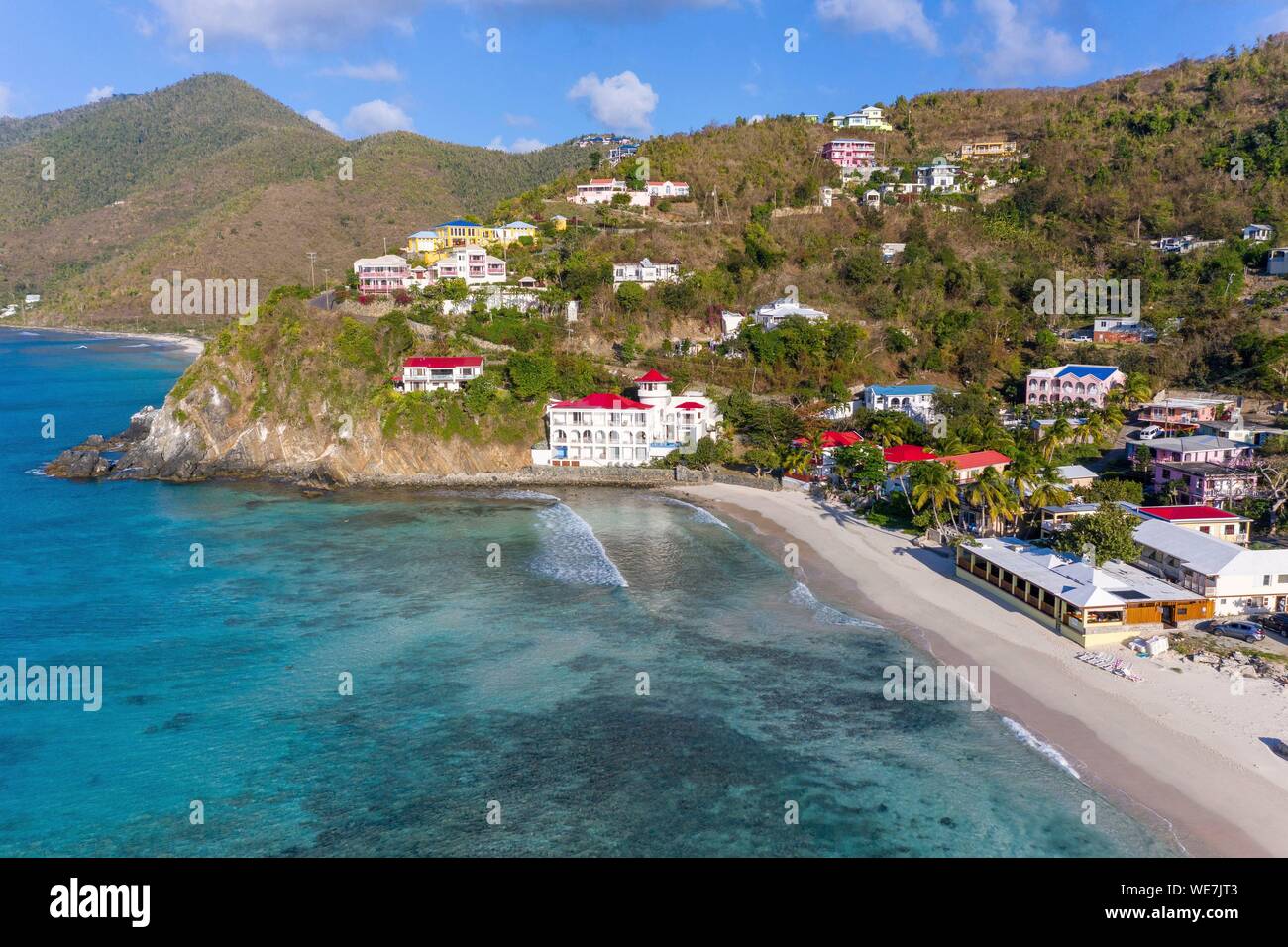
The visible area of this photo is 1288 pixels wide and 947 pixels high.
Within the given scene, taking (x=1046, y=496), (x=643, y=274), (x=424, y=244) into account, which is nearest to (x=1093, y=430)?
(x=1046, y=496)

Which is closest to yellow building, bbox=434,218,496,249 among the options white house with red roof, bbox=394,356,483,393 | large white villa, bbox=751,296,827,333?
white house with red roof, bbox=394,356,483,393

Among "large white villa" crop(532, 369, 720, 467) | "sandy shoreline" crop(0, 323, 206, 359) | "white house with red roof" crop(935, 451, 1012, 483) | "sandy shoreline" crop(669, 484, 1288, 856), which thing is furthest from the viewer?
"sandy shoreline" crop(0, 323, 206, 359)

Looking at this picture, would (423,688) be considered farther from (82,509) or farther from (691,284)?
(691,284)

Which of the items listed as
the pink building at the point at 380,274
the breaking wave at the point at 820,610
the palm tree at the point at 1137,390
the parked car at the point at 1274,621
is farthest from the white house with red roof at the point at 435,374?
the parked car at the point at 1274,621

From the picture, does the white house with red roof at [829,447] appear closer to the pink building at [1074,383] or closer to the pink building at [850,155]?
the pink building at [1074,383]

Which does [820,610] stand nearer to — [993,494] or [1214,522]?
[993,494]

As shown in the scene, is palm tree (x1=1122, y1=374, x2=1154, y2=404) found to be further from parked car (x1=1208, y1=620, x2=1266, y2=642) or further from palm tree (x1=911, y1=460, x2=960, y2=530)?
parked car (x1=1208, y1=620, x2=1266, y2=642)

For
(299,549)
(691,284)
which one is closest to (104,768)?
(299,549)
